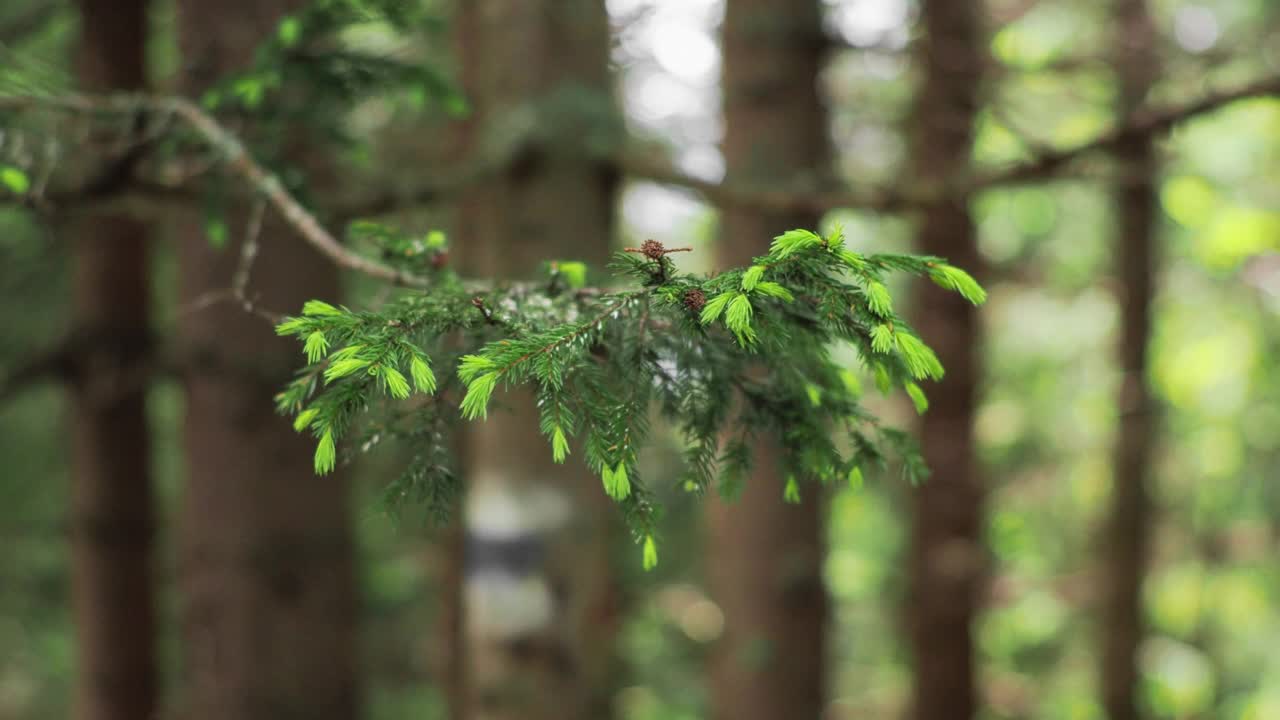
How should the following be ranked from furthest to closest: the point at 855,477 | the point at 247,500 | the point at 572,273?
the point at 247,500, the point at 572,273, the point at 855,477

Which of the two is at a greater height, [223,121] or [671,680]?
[223,121]

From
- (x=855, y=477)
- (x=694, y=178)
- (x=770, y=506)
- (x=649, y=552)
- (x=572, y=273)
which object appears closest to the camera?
(x=649, y=552)

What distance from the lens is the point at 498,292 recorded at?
1.94 metres

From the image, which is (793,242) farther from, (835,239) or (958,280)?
(958,280)

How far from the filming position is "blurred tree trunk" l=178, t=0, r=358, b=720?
4305 mm

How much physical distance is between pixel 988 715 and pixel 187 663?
447 inches

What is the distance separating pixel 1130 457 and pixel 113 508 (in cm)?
857

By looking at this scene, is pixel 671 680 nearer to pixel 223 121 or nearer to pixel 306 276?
pixel 306 276

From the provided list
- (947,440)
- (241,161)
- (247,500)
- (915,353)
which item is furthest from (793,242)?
(947,440)

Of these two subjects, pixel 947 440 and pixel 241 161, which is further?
pixel 947 440

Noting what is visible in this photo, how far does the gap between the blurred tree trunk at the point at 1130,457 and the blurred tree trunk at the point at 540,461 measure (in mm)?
6519

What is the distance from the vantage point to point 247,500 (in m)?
4.32

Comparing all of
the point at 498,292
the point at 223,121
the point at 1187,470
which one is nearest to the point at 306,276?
the point at 223,121

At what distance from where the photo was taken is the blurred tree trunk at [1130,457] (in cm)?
849
